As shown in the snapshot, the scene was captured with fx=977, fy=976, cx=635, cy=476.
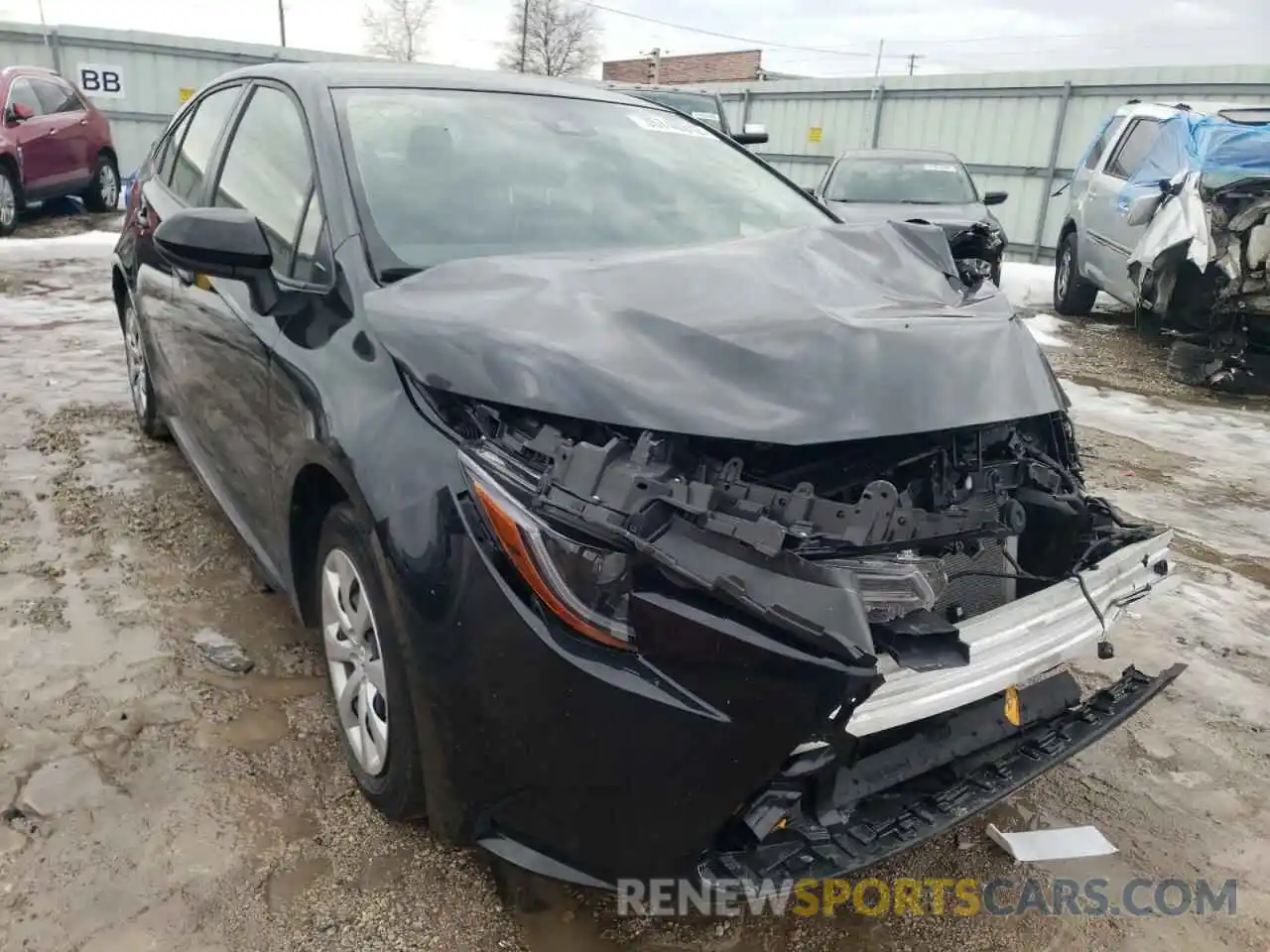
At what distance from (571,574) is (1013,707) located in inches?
41.8

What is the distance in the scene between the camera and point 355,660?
7.42ft

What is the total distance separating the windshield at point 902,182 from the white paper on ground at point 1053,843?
27.3 feet

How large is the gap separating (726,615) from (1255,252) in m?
6.65

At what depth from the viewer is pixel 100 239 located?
11.4 m

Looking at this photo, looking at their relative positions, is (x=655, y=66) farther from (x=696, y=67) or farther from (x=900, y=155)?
(x=900, y=155)

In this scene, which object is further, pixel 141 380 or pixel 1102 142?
pixel 1102 142

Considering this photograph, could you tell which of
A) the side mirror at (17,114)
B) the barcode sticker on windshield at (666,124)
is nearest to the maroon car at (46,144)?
the side mirror at (17,114)

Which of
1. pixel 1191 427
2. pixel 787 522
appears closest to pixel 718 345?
pixel 787 522

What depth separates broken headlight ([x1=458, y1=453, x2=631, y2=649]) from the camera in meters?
1.63

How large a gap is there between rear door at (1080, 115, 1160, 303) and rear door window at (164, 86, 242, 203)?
22.2ft

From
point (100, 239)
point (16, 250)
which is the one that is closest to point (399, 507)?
point (16, 250)

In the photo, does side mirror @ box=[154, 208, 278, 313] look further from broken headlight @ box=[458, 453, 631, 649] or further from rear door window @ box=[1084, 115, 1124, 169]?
rear door window @ box=[1084, 115, 1124, 169]

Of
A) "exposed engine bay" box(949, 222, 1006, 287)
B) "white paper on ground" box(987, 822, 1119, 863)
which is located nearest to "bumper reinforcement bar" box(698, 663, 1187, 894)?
"white paper on ground" box(987, 822, 1119, 863)

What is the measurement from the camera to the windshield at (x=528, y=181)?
2.52m
